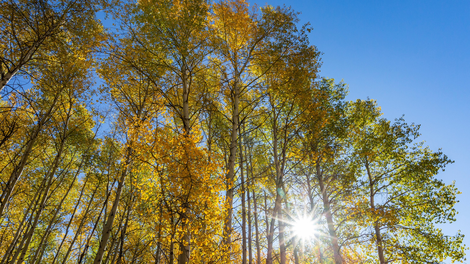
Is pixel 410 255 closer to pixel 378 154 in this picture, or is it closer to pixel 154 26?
pixel 378 154

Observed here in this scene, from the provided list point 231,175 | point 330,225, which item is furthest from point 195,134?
point 330,225

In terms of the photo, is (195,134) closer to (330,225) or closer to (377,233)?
(330,225)

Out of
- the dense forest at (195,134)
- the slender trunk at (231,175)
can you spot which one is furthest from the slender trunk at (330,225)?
the slender trunk at (231,175)

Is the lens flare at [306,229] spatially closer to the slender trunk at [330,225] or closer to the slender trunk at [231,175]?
the slender trunk at [330,225]

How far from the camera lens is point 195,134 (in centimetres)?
519

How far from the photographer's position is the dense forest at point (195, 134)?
3779mm

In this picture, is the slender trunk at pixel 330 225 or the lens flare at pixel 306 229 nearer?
the slender trunk at pixel 330 225

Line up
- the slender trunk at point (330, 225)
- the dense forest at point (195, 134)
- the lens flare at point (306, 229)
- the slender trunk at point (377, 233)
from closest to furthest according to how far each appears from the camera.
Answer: the dense forest at point (195, 134) → the slender trunk at point (330, 225) → the slender trunk at point (377, 233) → the lens flare at point (306, 229)

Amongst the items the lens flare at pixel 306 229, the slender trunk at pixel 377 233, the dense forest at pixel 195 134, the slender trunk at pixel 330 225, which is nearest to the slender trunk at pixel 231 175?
the dense forest at pixel 195 134

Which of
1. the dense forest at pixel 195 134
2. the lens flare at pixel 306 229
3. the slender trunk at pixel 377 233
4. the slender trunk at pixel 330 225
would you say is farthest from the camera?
the lens flare at pixel 306 229

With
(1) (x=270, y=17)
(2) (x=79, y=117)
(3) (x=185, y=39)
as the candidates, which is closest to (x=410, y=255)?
(1) (x=270, y=17)

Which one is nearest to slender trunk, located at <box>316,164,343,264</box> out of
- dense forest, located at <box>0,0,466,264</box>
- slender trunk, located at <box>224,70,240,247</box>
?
dense forest, located at <box>0,0,466,264</box>

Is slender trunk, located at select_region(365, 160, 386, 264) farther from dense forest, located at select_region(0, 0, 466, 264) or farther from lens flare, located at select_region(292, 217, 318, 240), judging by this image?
lens flare, located at select_region(292, 217, 318, 240)

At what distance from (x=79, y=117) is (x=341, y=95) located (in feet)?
35.2
